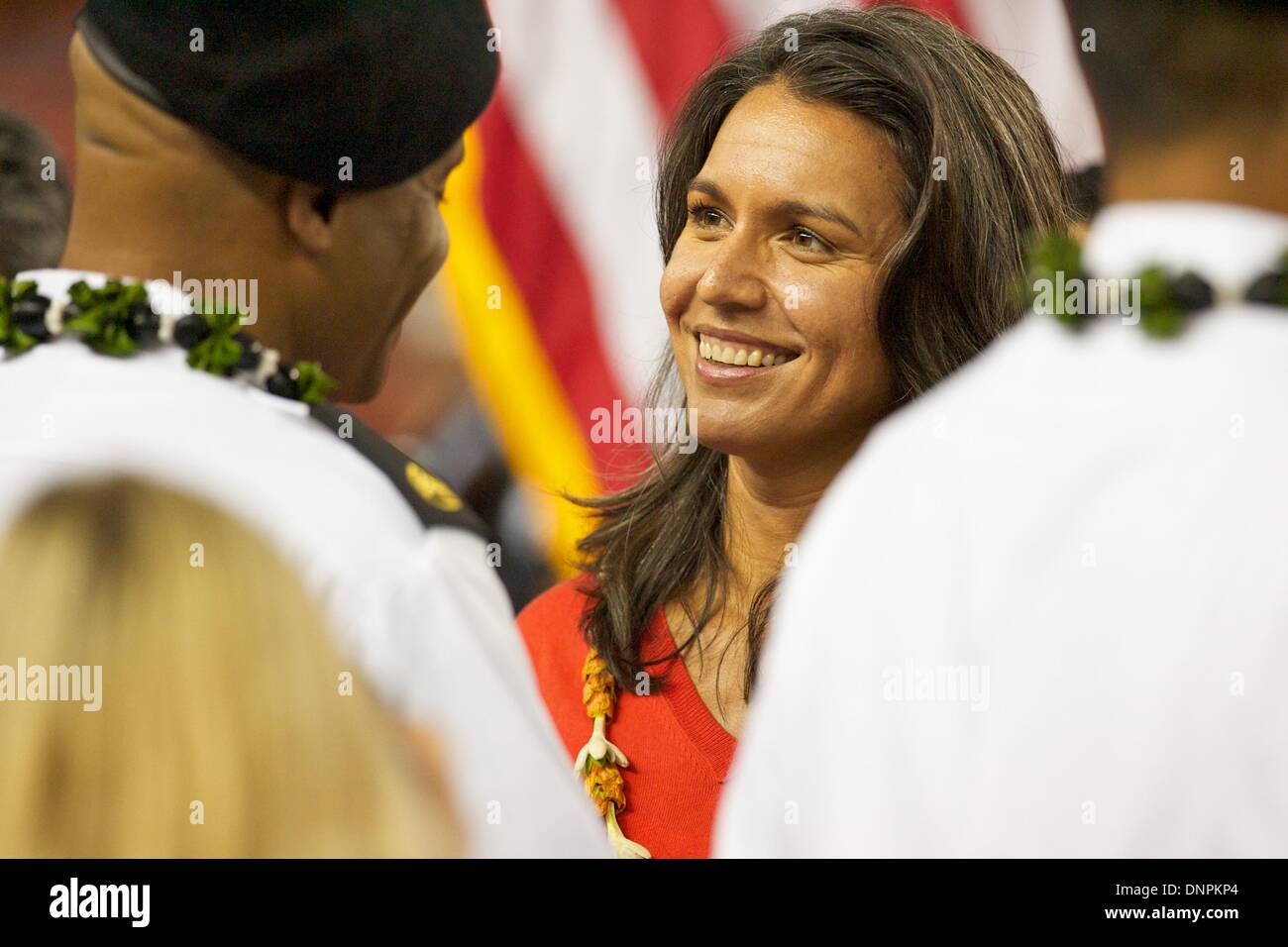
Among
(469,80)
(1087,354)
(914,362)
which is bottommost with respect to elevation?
(1087,354)

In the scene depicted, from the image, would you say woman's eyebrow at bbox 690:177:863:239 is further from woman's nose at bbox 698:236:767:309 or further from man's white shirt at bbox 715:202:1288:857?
man's white shirt at bbox 715:202:1288:857

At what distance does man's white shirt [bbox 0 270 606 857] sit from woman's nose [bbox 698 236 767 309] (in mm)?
511

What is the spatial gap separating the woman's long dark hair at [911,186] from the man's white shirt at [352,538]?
1.65 feet

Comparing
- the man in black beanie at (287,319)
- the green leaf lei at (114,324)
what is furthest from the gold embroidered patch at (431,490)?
the green leaf lei at (114,324)

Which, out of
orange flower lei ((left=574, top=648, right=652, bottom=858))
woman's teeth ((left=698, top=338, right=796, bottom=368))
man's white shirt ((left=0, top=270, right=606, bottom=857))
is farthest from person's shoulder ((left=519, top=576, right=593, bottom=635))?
man's white shirt ((left=0, top=270, right=606, bottom=857))

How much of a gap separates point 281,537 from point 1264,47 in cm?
70

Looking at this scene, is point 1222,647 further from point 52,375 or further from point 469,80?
point 52,375

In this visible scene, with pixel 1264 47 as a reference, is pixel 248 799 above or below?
below

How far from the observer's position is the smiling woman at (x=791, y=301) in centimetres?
145

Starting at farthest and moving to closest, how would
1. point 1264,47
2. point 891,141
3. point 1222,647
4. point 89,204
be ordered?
point 891,141 < point 89,204 < point 1264,47 < point 1222,647

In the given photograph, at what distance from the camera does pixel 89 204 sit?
109 centimetres

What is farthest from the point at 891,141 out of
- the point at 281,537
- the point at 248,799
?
the point at 248,799

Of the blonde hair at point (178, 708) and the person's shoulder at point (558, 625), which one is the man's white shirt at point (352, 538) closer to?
the blonde hair at point (178, 708)

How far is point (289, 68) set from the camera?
1.06 meters
